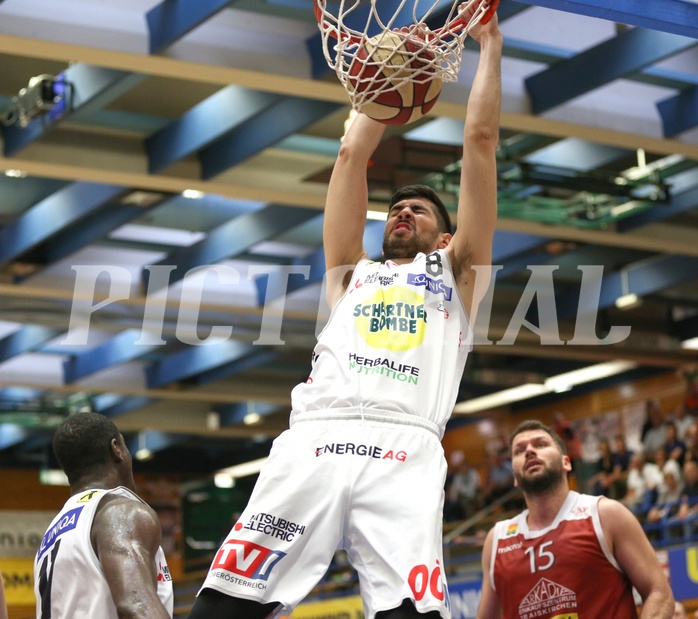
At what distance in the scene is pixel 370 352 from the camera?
14.7 feet

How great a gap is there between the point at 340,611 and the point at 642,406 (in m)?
7.99

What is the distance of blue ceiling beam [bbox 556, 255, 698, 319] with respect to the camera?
16.5 meters

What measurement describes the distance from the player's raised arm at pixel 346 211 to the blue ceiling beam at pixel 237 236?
29.1 ft

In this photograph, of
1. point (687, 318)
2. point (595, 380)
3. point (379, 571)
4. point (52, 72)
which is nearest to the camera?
point (379, 571)

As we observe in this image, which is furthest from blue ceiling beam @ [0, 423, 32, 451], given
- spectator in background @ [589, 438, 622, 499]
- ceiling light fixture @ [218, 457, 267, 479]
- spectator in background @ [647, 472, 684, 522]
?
spectator in background @ [647, 472, 684, 522]

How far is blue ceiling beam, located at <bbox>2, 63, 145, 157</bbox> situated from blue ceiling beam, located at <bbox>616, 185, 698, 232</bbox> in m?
6.33

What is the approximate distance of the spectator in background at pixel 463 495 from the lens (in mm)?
22203

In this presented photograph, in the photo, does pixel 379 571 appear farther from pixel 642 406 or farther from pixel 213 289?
pixel 642 406

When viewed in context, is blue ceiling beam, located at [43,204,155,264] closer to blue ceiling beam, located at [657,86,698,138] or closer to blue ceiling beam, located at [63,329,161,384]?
blue ceiling beam, located at [63,329,161,384]

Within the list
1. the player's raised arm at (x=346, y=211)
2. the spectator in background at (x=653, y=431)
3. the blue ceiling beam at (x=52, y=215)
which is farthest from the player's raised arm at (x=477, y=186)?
the spectator in background at (x=653, y=431)

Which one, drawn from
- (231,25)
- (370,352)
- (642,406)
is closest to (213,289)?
(231,25)

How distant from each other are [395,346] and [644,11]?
325cm

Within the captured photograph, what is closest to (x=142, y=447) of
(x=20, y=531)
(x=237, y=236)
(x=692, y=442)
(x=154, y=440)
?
(x=154, y=440)

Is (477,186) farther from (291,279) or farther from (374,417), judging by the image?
(291,279)
